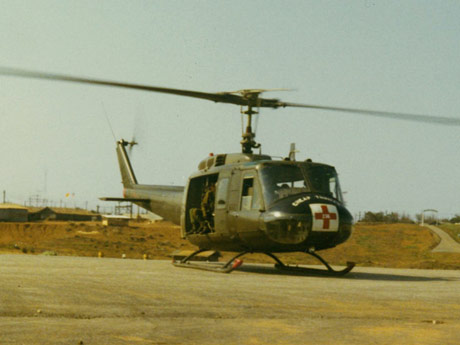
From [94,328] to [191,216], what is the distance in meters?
11.8

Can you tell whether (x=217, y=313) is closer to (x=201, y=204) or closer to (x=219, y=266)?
(x=219, y=266)

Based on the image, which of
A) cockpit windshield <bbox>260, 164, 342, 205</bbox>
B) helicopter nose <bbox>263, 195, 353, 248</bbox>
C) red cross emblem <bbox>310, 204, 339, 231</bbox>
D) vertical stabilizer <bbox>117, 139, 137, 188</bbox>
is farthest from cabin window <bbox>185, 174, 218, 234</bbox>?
vertical stabilizer <bbox>117, 139, 137, 188</bbox>

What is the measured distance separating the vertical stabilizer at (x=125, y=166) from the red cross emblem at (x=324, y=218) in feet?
37.7

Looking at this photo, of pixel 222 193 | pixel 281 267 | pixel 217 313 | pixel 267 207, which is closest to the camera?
pixel 217 313

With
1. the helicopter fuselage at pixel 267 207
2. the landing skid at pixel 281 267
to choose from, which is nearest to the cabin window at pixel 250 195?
the helicopter fuselage at pixel 267 207

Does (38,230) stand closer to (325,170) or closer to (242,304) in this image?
(325,170)

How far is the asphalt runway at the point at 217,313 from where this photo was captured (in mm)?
5648

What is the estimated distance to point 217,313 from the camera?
7.19 meters

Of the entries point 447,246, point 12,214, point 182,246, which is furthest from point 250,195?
point 12,214

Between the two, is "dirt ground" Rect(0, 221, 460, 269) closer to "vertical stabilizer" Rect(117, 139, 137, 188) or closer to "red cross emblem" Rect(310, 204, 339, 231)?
"vertical stabilizer" Rect(117, 139, 137, 188)

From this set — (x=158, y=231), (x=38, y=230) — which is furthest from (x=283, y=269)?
(x=38, y=230)

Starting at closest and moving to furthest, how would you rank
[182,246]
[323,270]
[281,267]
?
[323,270]
[281,267]
[182,246]

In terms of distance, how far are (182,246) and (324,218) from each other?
35.6 m

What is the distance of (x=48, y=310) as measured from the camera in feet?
22.9
